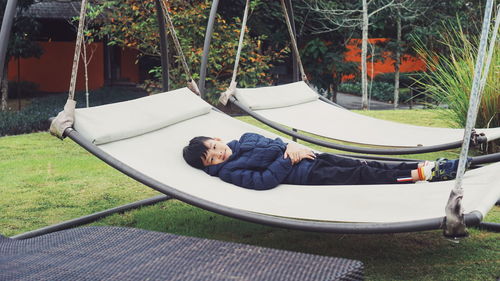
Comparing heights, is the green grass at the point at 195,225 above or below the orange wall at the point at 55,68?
below

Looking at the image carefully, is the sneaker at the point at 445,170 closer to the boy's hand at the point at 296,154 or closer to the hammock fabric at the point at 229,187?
the hammock fabric at the point at 229,187

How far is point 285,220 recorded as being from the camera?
91.0 inches

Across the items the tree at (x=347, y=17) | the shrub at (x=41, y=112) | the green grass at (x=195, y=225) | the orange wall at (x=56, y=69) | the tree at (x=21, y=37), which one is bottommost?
the shrub at (x=41, y=112)

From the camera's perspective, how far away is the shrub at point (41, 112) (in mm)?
8203

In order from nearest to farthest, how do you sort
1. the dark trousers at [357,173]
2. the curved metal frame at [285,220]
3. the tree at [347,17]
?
the curved metal frame at [285,220] < the dark trousers at [357,173] < the tree at [347,17]

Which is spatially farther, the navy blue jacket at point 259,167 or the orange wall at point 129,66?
the orange wall at point 129,66

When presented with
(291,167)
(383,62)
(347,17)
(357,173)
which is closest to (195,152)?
(291,167)

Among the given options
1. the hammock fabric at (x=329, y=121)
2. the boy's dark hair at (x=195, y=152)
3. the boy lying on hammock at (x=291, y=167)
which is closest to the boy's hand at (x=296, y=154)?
the boy lying on hammock at (x=291, y=167)

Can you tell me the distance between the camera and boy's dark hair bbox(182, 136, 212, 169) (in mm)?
3086

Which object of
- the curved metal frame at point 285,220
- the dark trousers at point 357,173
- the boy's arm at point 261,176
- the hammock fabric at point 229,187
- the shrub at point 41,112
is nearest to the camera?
the curved metal frame at point 285,220

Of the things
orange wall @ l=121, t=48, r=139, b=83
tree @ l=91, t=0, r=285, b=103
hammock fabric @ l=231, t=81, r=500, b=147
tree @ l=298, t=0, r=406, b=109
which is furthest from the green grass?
orange wall @ l=121, t=48, r=139, b=83

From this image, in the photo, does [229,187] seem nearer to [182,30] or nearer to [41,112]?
[182,30]

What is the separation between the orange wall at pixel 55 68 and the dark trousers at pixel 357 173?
11.8m

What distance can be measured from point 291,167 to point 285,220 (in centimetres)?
82
